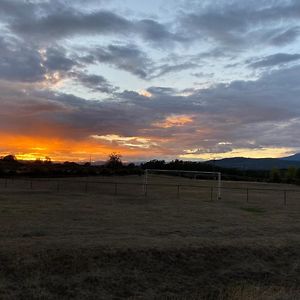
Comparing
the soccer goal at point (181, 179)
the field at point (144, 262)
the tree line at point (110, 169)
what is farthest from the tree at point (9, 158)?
the field at point (144, 262)

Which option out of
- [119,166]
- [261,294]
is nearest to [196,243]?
[261,294]

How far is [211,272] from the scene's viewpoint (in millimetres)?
13977

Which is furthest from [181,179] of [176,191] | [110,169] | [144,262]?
[144,262]

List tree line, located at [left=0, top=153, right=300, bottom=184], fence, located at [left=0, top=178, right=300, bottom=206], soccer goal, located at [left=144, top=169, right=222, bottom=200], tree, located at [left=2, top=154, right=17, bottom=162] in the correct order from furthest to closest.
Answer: tree, located at [left=2, top=154, right=17, bottom=162], tree line, located at [left=0, top=153, right=300, bottom=184], soccer goal, located at [left=144, top=169, right=222, bottom=200], fence, located at [left=0, top=178, right=300, bottom=206]

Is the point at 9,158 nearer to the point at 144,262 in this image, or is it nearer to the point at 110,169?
the point at 110,169

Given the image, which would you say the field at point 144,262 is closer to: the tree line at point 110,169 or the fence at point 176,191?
the fence at point 176,191

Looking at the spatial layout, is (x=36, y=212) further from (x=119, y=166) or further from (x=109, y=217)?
(x=119, y=166)

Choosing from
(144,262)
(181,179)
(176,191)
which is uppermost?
(181,179)

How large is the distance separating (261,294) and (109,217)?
1332 centimetres

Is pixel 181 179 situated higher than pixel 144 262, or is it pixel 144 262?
pixel 181 179

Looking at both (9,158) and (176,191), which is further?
(9,158)

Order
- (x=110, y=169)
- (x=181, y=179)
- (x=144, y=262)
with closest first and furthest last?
(x=144, y=262)
(x=181, y=179)
(x=110, y=169)

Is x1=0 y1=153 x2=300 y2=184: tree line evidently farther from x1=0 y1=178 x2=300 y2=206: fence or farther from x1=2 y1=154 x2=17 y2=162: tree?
x1=0 y1=178 x2=300 y2=206: fence

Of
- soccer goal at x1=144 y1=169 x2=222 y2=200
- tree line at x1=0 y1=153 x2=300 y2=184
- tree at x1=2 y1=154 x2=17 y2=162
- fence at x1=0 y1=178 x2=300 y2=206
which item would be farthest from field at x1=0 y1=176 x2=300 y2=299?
tree at x1=2 y1=154 x2=17 y2=162
